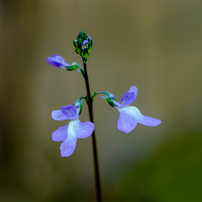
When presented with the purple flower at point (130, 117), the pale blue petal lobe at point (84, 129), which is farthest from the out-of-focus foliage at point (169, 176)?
the pale blue petal lobe at point (84, 129)

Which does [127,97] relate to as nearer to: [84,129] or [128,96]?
[128,96]

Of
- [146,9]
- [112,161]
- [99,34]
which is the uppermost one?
[146,9]

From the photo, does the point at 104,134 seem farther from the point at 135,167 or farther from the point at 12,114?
the point at 12,114

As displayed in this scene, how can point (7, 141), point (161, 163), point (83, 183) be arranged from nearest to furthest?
1. point (161, 163)
2. point (83, 183)
3. point (7, 141)

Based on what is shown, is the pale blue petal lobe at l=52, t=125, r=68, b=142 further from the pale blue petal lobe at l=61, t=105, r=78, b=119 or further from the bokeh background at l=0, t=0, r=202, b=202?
the bokeh background at l=0, t=0, r=202, b=202

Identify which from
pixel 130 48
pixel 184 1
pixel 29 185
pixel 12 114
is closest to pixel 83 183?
pixel 29 185

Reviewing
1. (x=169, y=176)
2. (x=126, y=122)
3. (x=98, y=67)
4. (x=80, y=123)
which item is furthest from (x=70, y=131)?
(x=98, y=67)

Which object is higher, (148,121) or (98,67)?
(98,67)

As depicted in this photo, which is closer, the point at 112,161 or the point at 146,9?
the point at 112,161
